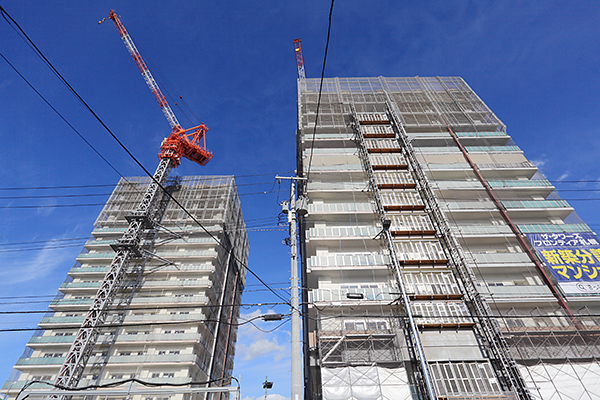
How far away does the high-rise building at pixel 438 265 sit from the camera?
20125 millimetres

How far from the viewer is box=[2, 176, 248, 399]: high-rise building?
35.1 m

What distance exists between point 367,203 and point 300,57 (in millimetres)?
62485

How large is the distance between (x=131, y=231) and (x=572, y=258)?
5187cm

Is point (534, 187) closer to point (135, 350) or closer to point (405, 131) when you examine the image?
point (405, 131)

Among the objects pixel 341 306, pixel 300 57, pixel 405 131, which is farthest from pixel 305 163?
pixel 300 57

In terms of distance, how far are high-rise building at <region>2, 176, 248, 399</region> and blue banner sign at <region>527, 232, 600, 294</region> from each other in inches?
1065

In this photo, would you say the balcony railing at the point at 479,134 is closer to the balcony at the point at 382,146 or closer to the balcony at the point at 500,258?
the balcony at the point at 382,146

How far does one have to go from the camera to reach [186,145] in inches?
2329

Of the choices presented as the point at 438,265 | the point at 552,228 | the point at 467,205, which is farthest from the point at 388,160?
the point at 552,228

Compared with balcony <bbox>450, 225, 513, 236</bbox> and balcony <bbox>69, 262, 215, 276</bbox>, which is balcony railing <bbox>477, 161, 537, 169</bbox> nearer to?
balcony <bbox>450, 225, 513, 236</bbox>

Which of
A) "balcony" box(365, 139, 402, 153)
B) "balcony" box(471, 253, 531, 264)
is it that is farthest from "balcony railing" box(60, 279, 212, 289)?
"balcony" box(471, 253, 531, 264)

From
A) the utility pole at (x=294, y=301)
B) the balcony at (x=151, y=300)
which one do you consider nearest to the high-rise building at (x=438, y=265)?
the utility pole at (x=294, y=301)

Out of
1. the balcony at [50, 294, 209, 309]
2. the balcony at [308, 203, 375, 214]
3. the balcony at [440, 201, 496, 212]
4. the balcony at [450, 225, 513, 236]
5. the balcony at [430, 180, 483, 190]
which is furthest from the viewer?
the balcony at [50, 294, 209, 309]

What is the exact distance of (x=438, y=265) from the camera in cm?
2644
